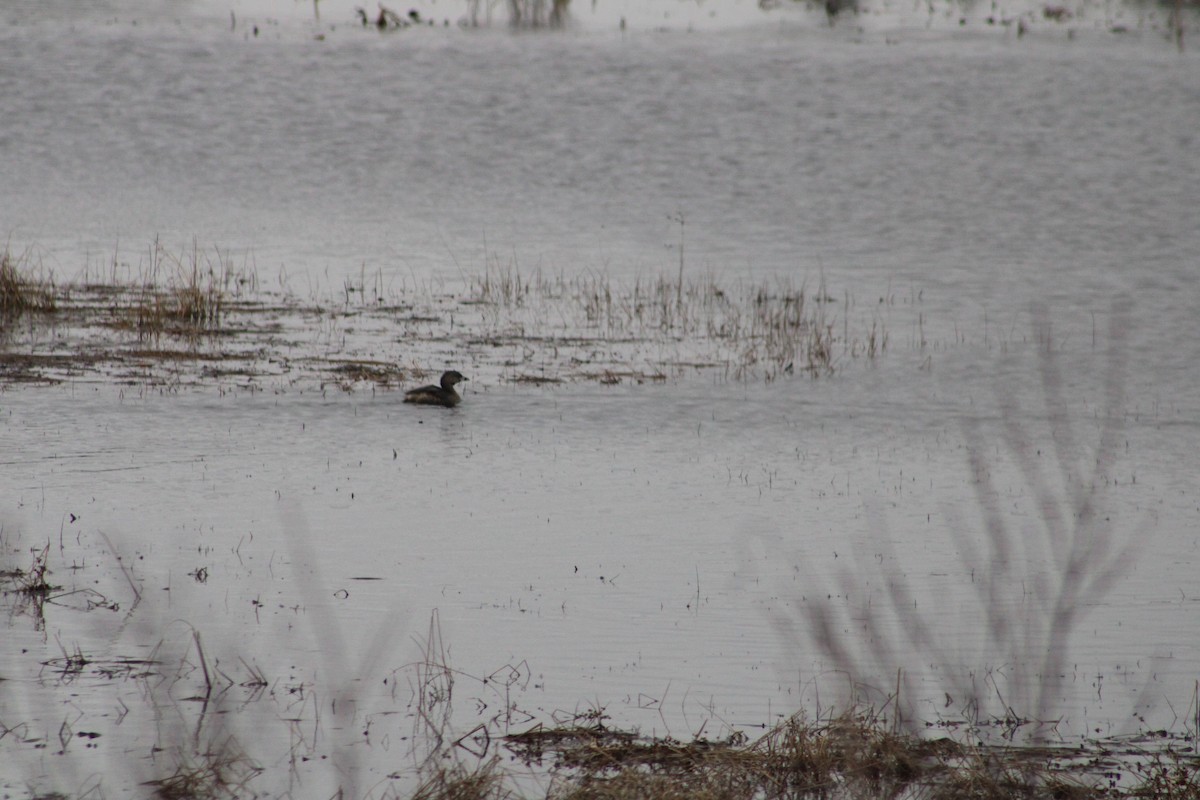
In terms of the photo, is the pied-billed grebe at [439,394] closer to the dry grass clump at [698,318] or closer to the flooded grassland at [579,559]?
the flooded grassland at [579,559]

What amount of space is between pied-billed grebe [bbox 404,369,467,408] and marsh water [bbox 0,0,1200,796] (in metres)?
0.15

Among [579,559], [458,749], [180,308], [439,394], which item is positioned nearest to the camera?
[458,749]

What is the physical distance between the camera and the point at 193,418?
1359 centimetres

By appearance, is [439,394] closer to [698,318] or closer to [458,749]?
[698,318]

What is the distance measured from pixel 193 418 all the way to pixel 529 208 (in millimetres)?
14742

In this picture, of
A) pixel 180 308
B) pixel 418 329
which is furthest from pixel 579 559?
pixel 180 308

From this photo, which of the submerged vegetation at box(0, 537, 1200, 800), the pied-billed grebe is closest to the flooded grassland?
the submerged vegetation at box(0, 537, 1200, 800)

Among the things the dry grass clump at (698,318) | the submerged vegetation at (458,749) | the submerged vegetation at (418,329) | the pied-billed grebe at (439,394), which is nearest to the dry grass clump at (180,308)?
the submerged vegetation at (418,329)

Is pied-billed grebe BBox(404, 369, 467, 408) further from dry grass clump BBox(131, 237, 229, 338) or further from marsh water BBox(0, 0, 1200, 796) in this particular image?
dry grass clump BBox(131, 237, 229, 338)

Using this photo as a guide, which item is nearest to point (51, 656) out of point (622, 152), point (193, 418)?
point (193, 418)

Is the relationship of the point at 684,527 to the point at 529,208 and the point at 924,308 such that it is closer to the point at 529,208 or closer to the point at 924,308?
→ the point at 924,308

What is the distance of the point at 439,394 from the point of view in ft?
46.5

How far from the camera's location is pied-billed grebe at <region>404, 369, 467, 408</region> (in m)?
14.2

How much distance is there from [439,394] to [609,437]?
1687mm
